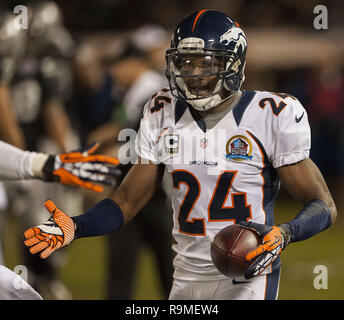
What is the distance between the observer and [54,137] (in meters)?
5.38

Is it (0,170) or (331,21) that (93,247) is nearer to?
(0,170)

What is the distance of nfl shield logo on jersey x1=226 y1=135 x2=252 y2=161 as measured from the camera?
8.66 feet

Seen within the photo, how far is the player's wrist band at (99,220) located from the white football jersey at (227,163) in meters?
0.24

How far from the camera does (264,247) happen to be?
2.35m

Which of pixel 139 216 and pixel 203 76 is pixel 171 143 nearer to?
pixel 203 76

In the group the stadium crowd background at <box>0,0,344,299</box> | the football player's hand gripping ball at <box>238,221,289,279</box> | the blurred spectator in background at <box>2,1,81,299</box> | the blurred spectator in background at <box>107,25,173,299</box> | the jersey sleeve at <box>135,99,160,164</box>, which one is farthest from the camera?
the blurred spectator in background at <box>2,1,81,299</box>

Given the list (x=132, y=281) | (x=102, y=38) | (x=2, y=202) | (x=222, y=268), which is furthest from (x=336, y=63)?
(x=222, y=268)

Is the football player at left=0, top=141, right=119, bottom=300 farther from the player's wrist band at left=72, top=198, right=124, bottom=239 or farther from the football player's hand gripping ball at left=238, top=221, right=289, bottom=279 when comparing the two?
the football player's hand gripping ball at left=238, top=221, right=289, bottom=279

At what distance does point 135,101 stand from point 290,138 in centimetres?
210

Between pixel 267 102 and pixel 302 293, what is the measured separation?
9.37 ft

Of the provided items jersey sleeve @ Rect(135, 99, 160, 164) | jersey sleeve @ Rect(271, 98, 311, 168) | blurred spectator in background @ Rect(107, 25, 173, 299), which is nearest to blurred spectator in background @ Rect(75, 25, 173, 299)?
blurred spectator in background @ Rect(107, 25, 173, 299)

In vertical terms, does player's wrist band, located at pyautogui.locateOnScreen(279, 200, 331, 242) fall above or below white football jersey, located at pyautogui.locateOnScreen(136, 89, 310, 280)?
below

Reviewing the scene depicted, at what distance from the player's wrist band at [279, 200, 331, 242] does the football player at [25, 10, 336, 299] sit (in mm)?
11

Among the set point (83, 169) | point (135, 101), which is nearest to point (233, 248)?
point (83, 169)
